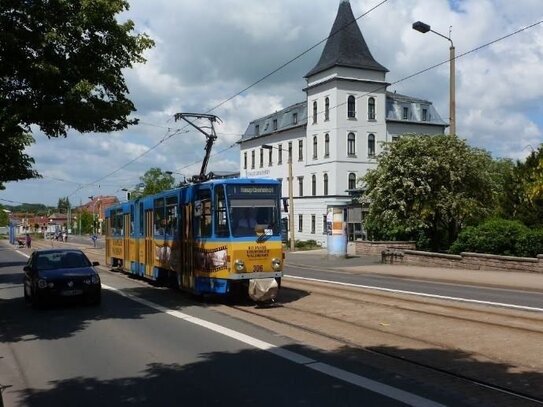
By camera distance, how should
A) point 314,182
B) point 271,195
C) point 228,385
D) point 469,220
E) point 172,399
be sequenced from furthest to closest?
1. point 314,182
2. point 469,220
3. point 271,195
4. point 228,385
5. point 172,399

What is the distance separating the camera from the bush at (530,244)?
24891mm

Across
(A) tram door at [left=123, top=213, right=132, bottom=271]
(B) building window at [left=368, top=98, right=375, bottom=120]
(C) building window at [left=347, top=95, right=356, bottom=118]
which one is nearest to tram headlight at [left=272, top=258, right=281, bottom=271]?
(A) tram door at [left=123, top=213, right=132, bottom=271]

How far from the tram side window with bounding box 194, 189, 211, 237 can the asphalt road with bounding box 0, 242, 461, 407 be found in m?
2.65

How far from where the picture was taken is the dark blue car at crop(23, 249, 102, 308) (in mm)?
14844

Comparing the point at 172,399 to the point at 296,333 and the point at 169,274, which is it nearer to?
the point at 296,333

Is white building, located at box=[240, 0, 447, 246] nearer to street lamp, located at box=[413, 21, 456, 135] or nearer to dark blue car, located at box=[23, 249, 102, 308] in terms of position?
street lamp, located at box=[413, 21, 456, 135]

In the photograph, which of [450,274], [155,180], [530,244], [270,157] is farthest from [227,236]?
[155,180]

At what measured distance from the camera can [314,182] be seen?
63.3m

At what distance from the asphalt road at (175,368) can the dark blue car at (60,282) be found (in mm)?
1407

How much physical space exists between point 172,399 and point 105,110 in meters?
7.88

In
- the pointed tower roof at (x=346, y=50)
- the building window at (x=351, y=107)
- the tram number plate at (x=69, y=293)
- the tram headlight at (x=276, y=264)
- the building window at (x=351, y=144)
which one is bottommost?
the tram number plate at (x=69, y=293)

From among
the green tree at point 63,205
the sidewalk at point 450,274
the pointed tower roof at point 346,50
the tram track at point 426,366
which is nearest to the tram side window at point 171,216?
the tram track at point 426,366

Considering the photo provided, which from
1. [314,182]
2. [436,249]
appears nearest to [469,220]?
[436,249]

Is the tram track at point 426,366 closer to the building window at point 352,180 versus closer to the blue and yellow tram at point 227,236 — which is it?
the blue and yellow tram at point 227,236
